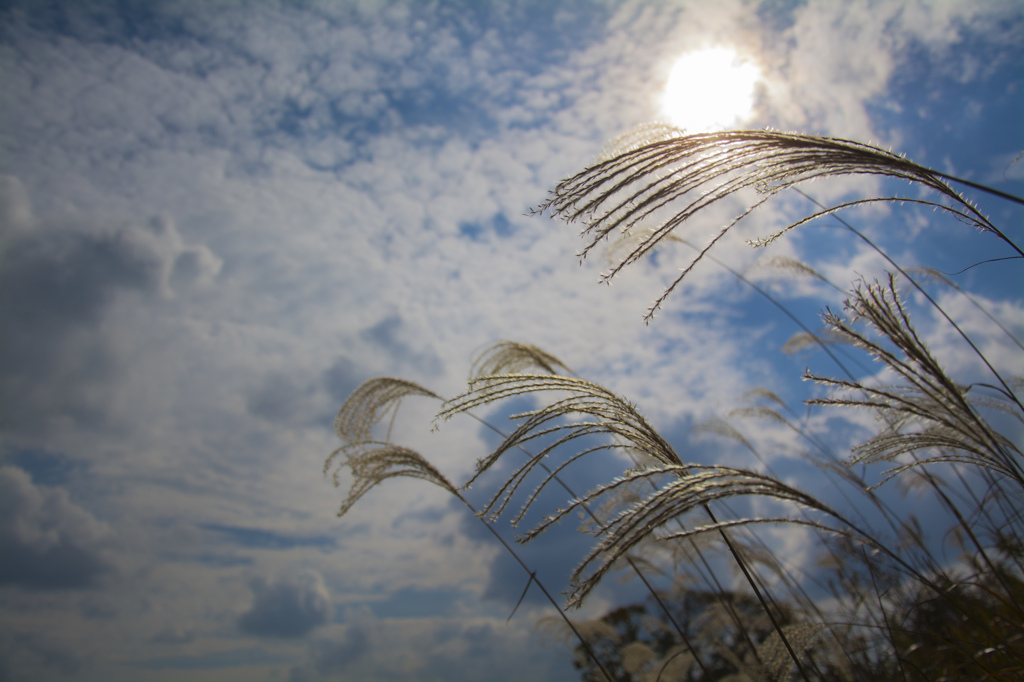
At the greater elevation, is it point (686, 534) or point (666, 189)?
point (666, 189)

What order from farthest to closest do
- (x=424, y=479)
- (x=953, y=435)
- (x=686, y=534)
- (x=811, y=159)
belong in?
(x=424, y=479) < (x=953, y=435) < (x=811, y=159) < (x=686, y=534)

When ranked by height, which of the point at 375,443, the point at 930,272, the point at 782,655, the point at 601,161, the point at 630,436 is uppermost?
the point at 930,272

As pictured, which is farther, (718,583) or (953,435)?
(718,583)

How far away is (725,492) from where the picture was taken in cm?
117

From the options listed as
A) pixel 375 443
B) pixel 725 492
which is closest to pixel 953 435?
pixel 725 492

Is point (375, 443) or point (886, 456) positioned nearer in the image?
point (886, 456)

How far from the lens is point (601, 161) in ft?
4.38

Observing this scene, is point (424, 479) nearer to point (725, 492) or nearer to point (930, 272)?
point (725, 492)

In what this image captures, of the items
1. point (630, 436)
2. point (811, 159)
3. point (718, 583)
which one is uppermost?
point (811, 159)

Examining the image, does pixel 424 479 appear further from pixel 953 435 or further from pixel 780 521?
pixel 953 435

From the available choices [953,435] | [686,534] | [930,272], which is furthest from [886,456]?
[930,272]

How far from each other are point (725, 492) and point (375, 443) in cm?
247

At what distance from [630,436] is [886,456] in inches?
32.1

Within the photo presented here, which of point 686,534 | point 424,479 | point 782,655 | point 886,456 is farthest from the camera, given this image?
point 424,479
